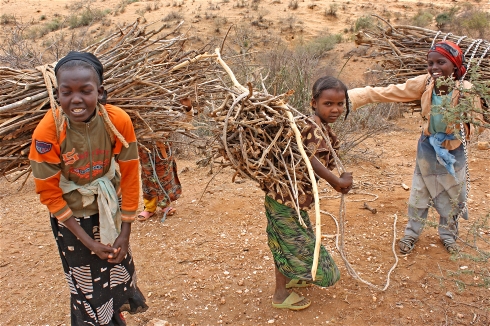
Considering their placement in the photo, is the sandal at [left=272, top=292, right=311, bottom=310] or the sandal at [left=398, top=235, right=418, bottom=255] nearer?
the sandal at [left=272, top=292, right=311, bottom=310]

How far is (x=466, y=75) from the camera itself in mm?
2914

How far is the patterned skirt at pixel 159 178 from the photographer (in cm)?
377

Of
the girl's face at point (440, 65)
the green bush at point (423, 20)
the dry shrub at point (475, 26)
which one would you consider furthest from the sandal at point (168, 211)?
the green bush at point (423, 20)

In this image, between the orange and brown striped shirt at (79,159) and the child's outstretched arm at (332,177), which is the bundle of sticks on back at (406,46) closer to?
the child's outstretched arm at (332,177)

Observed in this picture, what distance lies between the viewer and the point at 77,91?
1.65 metres

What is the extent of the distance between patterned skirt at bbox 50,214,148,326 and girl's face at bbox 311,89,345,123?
127cm

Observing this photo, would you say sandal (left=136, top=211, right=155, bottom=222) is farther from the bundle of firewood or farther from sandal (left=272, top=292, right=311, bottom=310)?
the bundle of firewood

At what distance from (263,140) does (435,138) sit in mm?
1486

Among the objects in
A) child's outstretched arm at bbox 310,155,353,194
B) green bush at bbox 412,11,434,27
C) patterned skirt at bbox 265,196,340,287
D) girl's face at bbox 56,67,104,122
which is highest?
girl's face at bbox 56,67,104,122

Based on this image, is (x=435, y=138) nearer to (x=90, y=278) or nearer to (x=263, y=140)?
(x=263, y=140)

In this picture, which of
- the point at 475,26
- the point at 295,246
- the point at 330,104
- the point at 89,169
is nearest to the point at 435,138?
the point at 330,104

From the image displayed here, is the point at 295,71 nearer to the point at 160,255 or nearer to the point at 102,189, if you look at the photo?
the point at 160,255

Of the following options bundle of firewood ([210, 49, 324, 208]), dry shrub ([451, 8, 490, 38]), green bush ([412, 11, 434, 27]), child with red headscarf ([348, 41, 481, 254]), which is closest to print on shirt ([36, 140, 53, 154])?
bundle of firewood ([210, 49, 324, 208])

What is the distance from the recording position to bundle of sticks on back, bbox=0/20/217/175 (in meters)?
1.90
